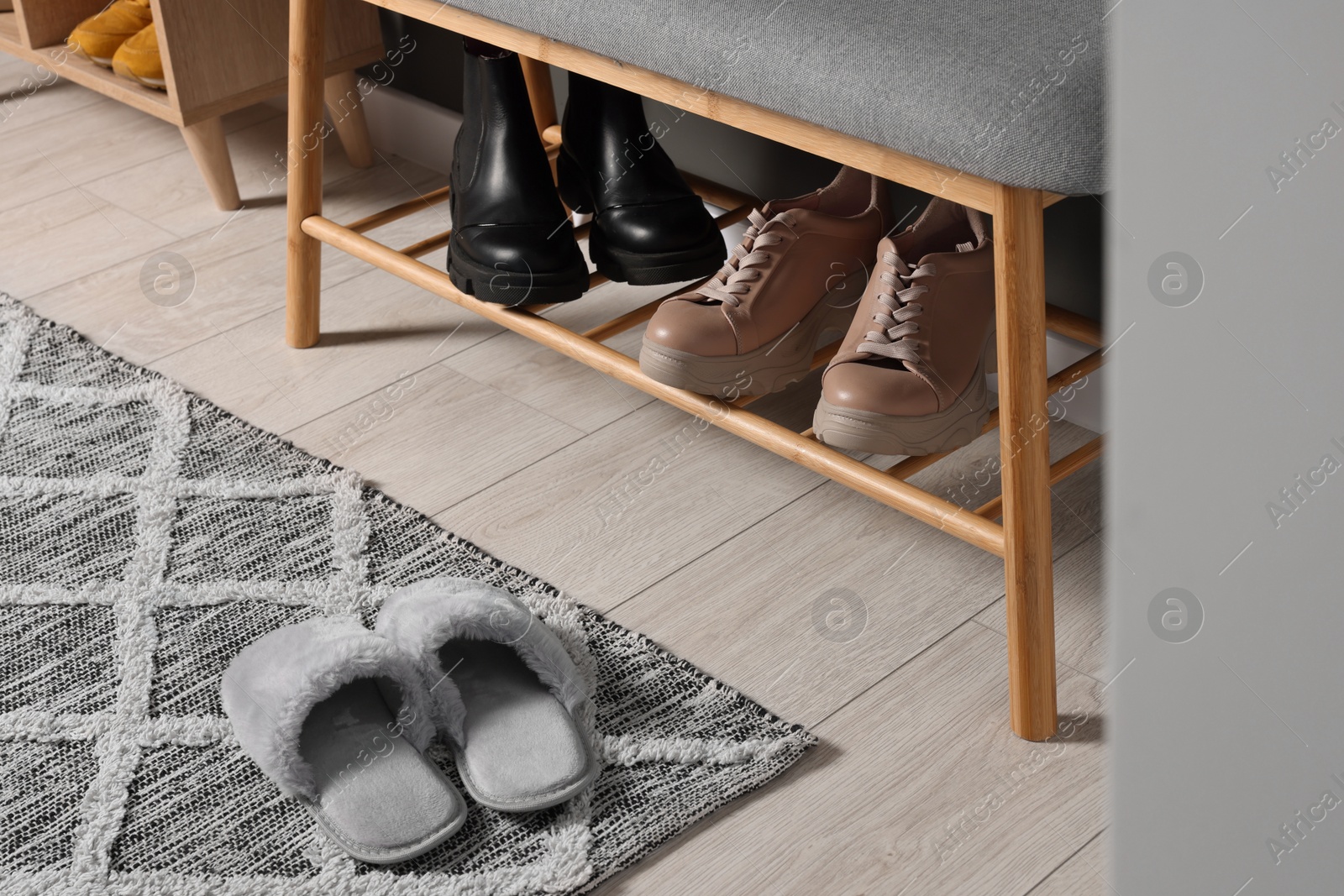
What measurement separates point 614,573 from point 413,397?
1.29 feet

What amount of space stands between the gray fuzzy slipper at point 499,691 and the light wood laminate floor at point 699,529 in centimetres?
9

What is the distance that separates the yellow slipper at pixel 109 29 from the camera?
5.77ft

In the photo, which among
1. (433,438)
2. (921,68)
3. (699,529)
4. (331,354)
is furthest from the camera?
(331,354)

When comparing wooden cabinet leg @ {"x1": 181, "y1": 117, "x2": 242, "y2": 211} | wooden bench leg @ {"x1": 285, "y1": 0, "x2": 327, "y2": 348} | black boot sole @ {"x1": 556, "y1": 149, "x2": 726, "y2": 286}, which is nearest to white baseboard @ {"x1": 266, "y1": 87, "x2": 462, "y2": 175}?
wooden cabinet leg @ {"x1": 181, "y1": 117, "x2": 242, "y2": 211}

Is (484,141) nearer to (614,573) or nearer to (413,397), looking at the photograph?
(413,397)

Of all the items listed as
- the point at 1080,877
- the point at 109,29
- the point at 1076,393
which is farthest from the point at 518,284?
the point at 109,29

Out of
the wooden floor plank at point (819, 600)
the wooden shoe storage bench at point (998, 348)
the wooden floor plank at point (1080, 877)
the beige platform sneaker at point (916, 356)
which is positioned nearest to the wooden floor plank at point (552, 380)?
the wooden shoe storage bench at point (998, 348)

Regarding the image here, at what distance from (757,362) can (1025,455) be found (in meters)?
0.28

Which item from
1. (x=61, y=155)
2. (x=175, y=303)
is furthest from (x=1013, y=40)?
(x=61, y=155)

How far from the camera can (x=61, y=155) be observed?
1957 mm

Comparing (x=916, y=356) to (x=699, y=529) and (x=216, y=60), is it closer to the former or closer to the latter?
(x=699, y=529)

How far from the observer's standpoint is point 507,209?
45.8 inches

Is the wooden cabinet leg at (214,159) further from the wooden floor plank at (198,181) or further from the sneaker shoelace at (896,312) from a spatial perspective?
the sneaker shoelace at (896,312)

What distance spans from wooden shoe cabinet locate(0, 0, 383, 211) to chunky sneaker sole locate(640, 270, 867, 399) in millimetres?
954
